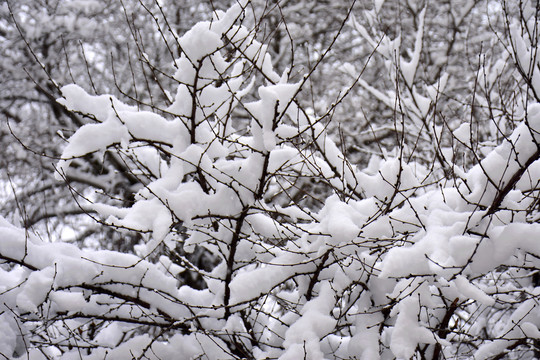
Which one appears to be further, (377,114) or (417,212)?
(377,114)

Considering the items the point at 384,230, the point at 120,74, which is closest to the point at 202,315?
the point at 384,230

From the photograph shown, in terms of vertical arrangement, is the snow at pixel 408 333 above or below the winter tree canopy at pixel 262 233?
below

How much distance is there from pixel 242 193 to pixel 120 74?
249 inches

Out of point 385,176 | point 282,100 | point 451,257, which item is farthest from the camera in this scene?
point 385,176

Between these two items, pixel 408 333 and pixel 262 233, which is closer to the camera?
pixel 408 333

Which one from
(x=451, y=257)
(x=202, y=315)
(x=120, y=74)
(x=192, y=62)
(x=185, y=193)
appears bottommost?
(x=451, y=257)

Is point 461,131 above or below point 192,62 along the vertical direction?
below

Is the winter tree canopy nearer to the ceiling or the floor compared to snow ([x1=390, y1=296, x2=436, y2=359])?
nearer to the ceiling

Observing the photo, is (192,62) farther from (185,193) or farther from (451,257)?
(451,257)

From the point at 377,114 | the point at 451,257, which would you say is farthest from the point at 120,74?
the point at 451,257

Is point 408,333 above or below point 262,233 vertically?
below

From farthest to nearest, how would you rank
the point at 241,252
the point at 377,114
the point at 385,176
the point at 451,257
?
1. the point at 377,114
2. the point at 241,252
3. the point at 385,176
4. the point at 451,257

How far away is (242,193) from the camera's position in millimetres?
2465

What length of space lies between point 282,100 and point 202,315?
1.22 meters
